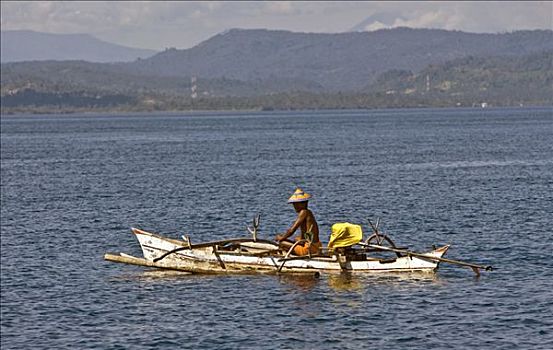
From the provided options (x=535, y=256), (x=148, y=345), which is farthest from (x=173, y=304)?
(x=535, y=256)

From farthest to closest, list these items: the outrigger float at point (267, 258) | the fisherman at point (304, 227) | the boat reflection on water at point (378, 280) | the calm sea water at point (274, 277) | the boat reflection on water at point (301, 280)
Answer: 1. the fisherman at point (304, 227)
2. the outrigger float at point (267, 258)
3. the boat reflection on water at point (301, 280)
4. the boat reflection on water at point (378, 280)
5. the calm sea water at point (274, 277)

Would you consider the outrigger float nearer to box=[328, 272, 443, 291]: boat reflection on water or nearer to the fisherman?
box=[328, 272, 443, 291]: boat reflection on water

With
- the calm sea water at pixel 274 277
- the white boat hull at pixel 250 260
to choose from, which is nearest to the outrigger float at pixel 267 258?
the white boat hull at pixel 250 260

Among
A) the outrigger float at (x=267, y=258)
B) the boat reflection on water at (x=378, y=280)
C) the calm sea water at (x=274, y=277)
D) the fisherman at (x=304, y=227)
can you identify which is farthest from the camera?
the fisherman at (x=304, y=227)

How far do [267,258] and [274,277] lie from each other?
0.90 metres

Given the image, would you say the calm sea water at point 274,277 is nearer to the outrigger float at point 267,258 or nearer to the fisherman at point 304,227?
the outrigger float at point 267,258

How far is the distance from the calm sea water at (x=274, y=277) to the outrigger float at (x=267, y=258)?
55 centimetres

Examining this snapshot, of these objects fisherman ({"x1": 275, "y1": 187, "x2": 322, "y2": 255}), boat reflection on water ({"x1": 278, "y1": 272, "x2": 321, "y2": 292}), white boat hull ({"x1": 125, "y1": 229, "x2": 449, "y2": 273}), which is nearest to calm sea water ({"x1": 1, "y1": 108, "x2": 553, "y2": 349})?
boat reflection on water ({"x1": 278, "y1": 272, "x2": 321, "y2": 292})

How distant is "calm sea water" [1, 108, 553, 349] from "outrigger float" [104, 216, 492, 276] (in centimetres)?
55

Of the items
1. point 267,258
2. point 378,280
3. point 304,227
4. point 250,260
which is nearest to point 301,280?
point 267,258

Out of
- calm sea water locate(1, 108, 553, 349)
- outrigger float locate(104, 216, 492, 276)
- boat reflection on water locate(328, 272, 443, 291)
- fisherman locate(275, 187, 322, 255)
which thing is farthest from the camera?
fisherman locate(275, 187, 322, 255)

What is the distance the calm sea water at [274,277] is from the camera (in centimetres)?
3516

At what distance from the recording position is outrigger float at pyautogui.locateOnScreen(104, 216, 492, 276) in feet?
140

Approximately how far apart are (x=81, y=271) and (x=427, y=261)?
1604 centimetres
